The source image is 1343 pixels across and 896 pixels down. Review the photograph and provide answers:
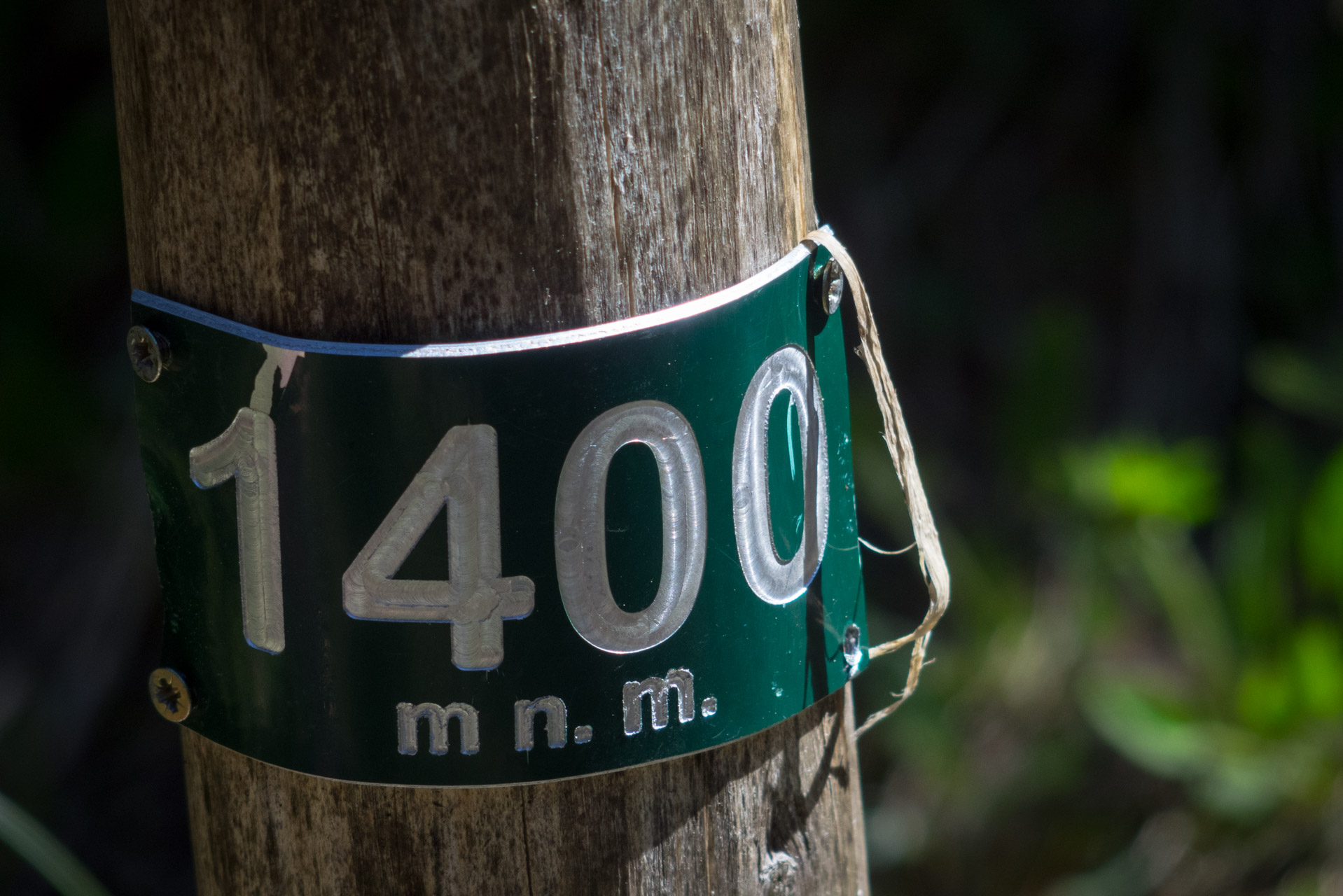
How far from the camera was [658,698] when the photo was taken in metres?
0.61

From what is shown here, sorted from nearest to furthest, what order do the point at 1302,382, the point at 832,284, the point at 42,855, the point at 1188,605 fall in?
the point at 832,284
the point at 42,855
the point at 1188,605
the point at 1302,382

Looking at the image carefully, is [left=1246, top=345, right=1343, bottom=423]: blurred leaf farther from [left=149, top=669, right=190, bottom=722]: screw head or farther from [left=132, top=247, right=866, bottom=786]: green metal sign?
[left=149, top=669, right=190, bottom=722]: screw head

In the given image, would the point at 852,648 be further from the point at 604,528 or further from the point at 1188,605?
the point at 1188,605

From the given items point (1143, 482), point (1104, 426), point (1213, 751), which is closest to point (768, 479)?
point (1143, 482)

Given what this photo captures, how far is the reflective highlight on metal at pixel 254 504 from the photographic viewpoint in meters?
0.58

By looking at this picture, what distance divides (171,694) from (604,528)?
271 millimetres

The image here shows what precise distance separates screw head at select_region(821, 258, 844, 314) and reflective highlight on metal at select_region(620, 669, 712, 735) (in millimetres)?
218

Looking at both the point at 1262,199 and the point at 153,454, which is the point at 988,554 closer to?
the point at 1262,199

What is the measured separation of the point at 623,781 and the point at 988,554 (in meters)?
1.82

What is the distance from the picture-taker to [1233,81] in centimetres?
258

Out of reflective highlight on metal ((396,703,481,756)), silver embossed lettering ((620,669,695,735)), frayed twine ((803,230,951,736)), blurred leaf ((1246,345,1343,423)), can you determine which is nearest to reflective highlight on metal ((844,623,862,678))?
frayed twine ((803,230,951,736))

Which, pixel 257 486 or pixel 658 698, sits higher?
pixel 257 486

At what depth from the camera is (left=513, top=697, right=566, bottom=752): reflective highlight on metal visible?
23.3 inches

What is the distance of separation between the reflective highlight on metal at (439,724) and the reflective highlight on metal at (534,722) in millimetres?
19
